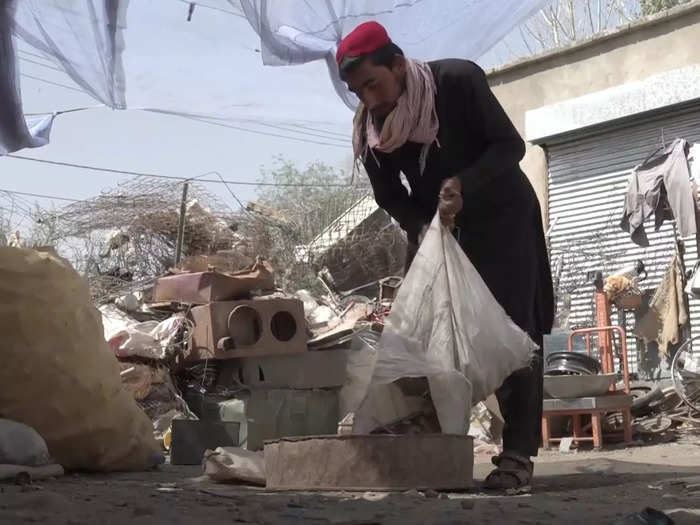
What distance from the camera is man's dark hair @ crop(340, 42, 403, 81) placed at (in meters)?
3.24

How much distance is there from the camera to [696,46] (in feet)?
29.1

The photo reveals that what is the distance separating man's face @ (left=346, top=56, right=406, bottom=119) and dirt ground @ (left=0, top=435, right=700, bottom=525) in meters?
1.31

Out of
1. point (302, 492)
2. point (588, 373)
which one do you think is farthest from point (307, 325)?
point (302, 492)

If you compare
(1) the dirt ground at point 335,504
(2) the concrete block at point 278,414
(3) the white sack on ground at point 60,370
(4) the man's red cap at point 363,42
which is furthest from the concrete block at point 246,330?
(4) the man's red cap at point 363,42

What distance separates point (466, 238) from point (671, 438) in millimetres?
4379

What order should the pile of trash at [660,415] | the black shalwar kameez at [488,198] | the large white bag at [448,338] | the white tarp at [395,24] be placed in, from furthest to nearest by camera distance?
the pile of trash at [660,415] < the white tarp at [395,24] < the black shalwar kameez at [488,198] < the large white bag at [448,338]

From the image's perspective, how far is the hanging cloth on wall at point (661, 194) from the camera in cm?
801

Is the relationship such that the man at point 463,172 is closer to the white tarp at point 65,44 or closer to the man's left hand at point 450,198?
the man's left hand at point 450,198

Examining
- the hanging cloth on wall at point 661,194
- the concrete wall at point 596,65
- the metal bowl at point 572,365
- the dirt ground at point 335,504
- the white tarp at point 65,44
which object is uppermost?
the concrete wall at point 596,65

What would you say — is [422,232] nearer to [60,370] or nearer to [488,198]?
[488,198]

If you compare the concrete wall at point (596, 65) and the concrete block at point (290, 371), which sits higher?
the concrete wall at point (596, 65)

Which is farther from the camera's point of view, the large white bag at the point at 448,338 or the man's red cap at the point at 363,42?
the man's red cap at the point at 363,42

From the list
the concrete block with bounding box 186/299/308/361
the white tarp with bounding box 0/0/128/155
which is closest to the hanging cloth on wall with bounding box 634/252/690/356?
the concrete block with bounding box 186/299/308/361

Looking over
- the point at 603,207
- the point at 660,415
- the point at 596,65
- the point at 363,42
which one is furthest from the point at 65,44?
the point at 596,65
